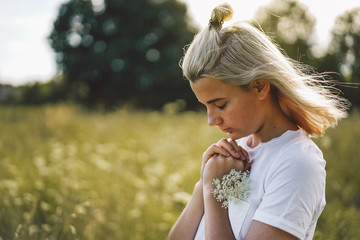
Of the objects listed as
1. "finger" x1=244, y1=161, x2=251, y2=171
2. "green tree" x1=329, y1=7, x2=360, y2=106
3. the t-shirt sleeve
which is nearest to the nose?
"finger" x1=244, y1=161, x2=251, y2=171

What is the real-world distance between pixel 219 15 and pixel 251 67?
0.29 m

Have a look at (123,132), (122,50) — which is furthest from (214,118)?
(122,50)

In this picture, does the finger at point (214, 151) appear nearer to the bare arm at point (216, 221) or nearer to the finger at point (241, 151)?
the finger at point (241, 151)

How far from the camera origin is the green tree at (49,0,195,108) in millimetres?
25625

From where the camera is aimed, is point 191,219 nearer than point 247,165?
No

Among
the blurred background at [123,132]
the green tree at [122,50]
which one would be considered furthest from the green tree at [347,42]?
the green tree at [122,50]

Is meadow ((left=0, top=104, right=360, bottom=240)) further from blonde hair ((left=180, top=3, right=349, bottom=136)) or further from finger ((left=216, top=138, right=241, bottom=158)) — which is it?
blonde hair ((left=180, top=3, right=349, bottom=136))

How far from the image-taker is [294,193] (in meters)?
1.23

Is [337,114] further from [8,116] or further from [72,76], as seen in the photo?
[72,76]

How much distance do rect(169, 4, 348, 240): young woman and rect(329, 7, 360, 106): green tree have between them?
7.35m

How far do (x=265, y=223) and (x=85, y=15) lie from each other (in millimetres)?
28057

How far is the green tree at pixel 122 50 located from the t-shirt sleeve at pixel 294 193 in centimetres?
2423

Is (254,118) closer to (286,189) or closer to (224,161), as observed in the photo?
(224,161)

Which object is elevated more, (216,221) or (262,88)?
(262,88)
